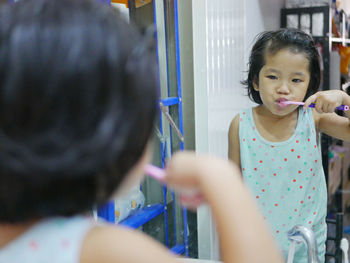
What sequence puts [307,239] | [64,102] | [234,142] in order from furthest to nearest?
[234,142], [307,239], [64,102]

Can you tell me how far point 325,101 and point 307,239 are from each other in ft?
0.77

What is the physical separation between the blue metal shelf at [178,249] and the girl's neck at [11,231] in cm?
58

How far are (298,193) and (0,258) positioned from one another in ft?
1.75

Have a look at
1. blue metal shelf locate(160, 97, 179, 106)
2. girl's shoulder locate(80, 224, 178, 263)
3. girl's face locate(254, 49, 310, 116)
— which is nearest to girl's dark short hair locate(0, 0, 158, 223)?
girl's shoulder locate(80, 224, 178, 263)

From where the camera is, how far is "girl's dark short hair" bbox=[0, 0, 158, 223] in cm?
22

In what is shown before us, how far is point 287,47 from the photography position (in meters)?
0.64

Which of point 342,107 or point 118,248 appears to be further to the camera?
point 342,107

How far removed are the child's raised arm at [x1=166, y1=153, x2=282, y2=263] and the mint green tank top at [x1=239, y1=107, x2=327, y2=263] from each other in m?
0.42

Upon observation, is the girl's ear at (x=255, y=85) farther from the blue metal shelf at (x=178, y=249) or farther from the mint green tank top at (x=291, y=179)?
the blue metal shelf at (x=178, y=249)

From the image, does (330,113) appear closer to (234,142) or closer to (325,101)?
(325,101)

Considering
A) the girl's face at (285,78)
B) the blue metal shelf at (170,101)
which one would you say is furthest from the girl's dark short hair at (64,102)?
the blue metal shelf at (170,101)

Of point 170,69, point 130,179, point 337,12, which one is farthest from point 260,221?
point 337,12

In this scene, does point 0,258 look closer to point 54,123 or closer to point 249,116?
point 54,123

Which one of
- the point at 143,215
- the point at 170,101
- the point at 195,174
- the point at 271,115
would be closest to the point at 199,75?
the point at 170,101
